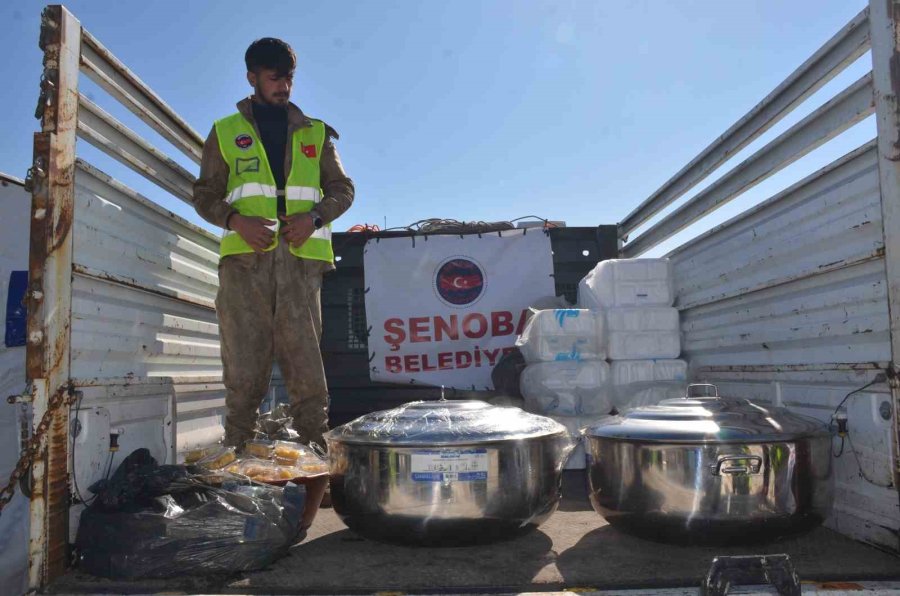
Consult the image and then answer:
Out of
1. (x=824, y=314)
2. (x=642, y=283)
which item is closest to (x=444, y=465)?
(x=824, y=314)

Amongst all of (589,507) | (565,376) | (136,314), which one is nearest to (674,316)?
(565,376)

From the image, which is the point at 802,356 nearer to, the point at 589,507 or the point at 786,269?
the point at 786,269

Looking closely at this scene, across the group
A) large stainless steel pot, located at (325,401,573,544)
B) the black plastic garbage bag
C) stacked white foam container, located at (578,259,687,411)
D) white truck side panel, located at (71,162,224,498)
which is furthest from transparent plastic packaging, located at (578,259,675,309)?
the black plastic garbage bag

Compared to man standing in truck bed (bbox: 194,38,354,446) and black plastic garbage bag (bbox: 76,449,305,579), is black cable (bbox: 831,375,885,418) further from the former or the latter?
man standing in truck bed (bbox: 194,38,354,446)

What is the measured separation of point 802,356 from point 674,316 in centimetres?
122

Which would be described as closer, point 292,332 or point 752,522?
point 752,522

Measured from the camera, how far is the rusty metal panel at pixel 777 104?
7.05 feet

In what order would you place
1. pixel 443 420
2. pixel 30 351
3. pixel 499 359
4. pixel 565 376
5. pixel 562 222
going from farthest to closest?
pixel 562 222 → pixel 499 359 → pixel 565 376 → pixel 443 420 → pixel 30 351

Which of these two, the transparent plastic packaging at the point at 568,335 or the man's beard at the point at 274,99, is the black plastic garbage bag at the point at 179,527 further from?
the transparent plastic packaging at the point at 568,335

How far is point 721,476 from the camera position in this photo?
6.08 ft

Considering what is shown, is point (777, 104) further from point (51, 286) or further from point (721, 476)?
point (51, 286)

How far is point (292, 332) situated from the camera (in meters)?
3.03

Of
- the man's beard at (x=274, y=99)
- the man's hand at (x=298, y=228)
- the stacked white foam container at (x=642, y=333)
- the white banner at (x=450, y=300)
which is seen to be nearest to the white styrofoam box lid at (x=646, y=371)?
the stacked white foam container at (x=642, y=333)

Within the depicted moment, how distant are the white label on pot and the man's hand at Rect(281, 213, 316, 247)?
4.62 ft
